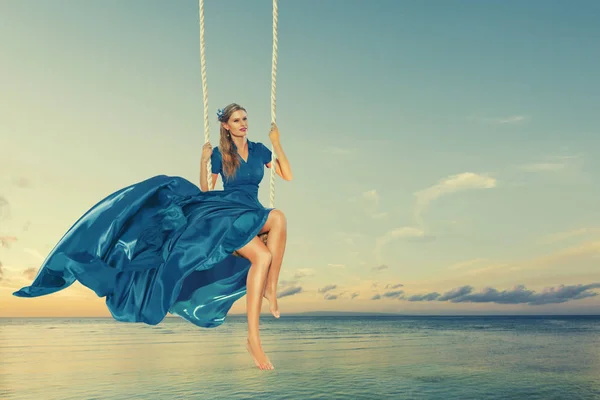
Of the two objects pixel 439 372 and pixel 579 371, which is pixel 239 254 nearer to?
pixel 439 372

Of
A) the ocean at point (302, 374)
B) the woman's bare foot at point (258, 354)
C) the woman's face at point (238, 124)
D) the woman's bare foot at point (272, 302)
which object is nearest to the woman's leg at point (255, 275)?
the woman's bare foot at point (258, 354)

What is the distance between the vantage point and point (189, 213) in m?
3.26

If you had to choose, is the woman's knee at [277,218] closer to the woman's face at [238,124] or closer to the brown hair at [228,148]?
the brown hair at [228,148]

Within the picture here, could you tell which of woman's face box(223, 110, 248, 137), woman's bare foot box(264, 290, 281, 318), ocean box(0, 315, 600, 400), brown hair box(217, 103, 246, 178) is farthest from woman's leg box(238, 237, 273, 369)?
ocean box(0, 315, 600, 400)

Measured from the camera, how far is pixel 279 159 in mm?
3605

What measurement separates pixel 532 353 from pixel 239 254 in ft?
35.3

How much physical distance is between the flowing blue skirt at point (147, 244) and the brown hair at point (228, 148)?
28 centimetres

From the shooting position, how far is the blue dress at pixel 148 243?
2996 millimetres

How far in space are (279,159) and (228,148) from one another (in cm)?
31

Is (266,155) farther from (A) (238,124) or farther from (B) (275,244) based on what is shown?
(B) (275,244)

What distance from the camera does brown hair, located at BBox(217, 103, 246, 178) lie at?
357cm

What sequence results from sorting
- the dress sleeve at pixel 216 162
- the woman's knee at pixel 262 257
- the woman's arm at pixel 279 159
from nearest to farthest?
the woman's knee at pixel 262 257, the woman's arm at pixel 279 159, the dress sleeve at pixel 216 162

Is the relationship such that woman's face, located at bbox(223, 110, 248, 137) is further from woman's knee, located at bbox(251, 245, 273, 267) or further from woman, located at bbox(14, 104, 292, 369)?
woman's knee, located at bbox(251, 245, 273, 267)

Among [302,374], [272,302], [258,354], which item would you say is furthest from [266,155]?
Answer: [302,374]
